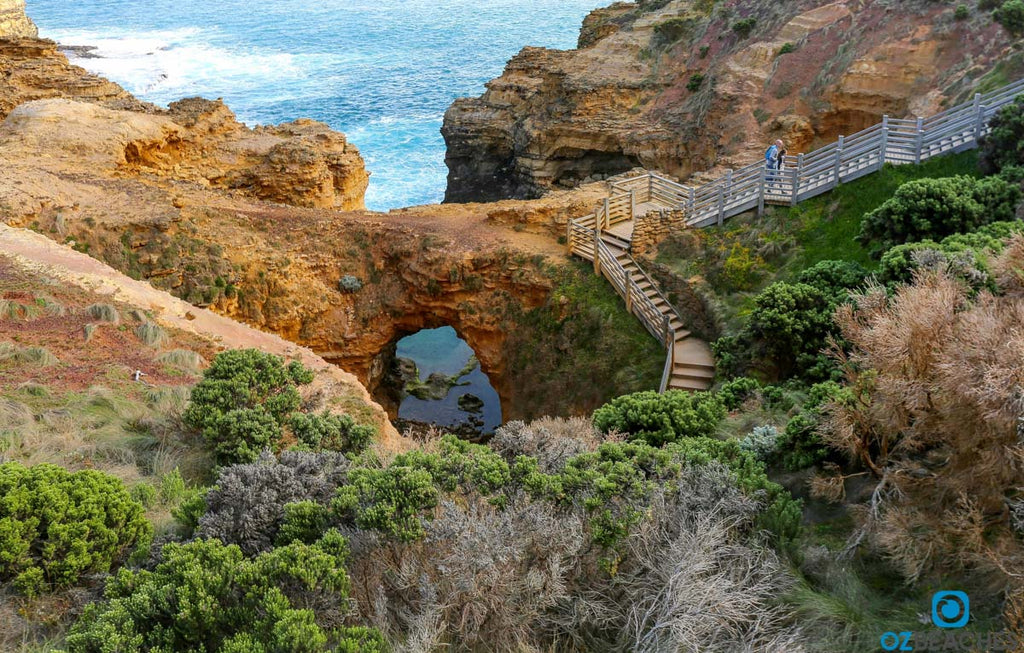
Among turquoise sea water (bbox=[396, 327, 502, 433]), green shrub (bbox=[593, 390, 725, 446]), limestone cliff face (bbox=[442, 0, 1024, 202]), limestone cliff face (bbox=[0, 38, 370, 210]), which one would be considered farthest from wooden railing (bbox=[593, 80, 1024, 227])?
limestone cliff face (bbox=[0, 38, 370, 210])

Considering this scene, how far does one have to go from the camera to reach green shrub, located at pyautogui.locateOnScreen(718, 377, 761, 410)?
16656mm

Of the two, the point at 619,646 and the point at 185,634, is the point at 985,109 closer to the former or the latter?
the point at 619,646

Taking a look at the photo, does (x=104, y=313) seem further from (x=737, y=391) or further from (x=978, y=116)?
(x=978, y=116)

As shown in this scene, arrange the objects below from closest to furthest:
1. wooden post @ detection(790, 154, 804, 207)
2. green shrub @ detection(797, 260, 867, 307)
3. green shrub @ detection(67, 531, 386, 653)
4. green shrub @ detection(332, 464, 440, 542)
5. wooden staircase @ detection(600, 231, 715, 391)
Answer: green shrub @ detection(67, 531, 386, 653) < green shrub @ detection(332, 464, 440, 542) < green shrub @ detection(797, 260, 867, 307) < wooden staircase @ detection(600, 231, 715, 391) < wooden post @ detection(790, 154, 804, 207)

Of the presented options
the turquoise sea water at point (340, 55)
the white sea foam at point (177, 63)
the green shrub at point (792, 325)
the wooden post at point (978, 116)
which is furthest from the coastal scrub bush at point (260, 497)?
the white sea foam at point (177, 63)

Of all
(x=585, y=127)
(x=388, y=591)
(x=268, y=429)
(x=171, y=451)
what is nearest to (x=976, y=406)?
(x=388, y=591)

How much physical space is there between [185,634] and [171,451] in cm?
583

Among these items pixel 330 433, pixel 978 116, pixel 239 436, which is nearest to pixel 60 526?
pixel 239 436

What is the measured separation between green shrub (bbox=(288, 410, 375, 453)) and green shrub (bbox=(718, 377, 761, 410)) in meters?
7.91

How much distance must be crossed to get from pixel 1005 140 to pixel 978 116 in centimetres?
155

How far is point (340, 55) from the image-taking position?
294 ft

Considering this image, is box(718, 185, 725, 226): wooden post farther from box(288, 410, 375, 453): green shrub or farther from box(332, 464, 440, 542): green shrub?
box(332, 464, 440, 542): green shrub

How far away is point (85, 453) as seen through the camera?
1190 cm

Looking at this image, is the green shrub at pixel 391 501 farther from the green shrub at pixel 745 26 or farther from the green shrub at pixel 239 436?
the green shrub at pixel 745 26
